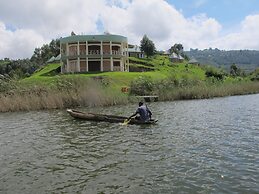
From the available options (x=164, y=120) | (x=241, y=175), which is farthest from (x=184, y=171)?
(x=164, y=120)

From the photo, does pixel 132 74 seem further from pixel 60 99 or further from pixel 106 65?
pixel 60 99

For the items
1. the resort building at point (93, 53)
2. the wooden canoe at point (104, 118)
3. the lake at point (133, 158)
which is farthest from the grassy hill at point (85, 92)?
the resort building at point (93, 53)

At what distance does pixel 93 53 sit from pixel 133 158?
251 feet

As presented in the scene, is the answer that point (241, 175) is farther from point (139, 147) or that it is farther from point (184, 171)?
point (139, 147)

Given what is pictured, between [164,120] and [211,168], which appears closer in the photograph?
[211,168]

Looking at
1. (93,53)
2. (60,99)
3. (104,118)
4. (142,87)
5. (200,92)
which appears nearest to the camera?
(104,118)

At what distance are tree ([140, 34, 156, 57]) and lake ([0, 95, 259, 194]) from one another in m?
98.9

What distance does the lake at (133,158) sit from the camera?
550 inches

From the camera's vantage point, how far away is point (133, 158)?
59.5 ft

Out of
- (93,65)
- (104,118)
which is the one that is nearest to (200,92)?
(104,118)

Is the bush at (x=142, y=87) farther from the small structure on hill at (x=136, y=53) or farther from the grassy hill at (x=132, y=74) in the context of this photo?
the small structure on hill at (x=136, y=53)

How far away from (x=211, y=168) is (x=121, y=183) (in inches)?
157

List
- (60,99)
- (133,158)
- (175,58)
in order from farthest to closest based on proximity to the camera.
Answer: (175,58) → (60,99) → (133,158)

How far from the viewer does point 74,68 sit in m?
95.1
